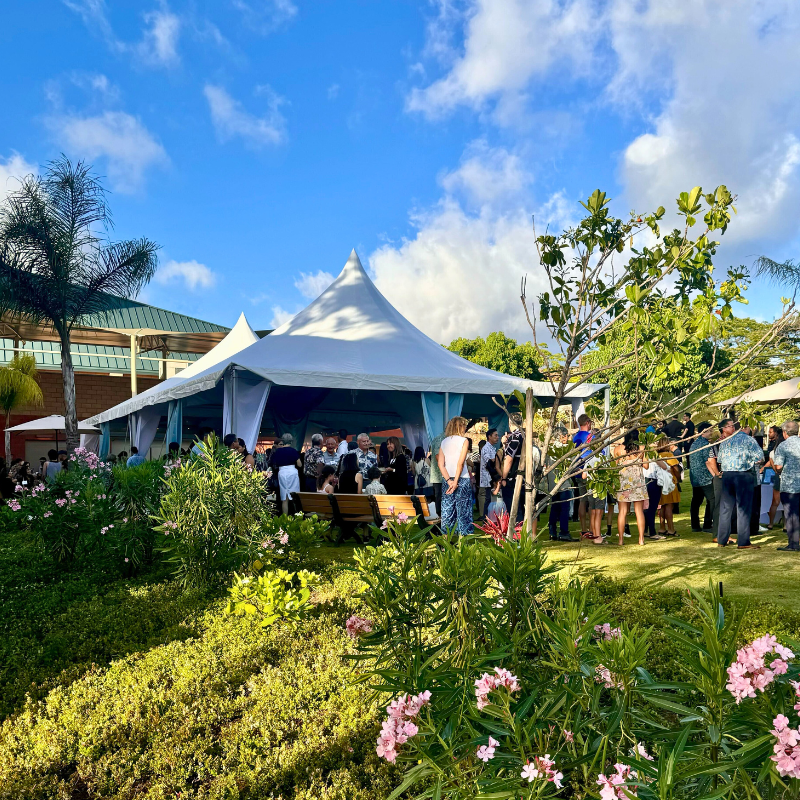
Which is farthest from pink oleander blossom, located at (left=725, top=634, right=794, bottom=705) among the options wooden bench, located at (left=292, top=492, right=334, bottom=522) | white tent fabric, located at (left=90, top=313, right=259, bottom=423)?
white tent fabric, located at (left=90, top=313, right=259, bottom=423)

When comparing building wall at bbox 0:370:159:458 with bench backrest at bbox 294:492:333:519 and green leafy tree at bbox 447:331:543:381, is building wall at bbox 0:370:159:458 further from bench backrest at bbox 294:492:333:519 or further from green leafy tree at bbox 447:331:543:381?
bench backrest at bbox 294:492:333:519

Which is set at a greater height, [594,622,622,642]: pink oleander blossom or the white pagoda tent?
the white pagoda tent

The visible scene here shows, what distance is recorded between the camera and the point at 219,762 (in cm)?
339

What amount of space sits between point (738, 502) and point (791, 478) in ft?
2.12

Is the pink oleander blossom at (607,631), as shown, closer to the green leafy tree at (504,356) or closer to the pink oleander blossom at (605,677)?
the pink oleander blossom at (605,677)

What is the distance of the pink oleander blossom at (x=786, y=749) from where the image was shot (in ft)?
4.70

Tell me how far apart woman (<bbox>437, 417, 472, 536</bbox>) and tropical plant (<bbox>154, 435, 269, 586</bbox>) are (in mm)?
2178

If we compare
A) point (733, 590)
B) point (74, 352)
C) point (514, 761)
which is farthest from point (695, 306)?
point (74, 352)

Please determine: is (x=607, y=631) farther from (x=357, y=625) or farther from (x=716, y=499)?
(x=716, y=499)

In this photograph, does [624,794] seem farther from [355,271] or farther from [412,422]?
[355,271]

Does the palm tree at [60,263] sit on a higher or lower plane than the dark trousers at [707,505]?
higher

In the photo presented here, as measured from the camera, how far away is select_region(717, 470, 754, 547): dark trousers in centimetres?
795

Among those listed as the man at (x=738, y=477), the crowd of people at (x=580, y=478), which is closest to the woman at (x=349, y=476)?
the crowd of people at (x=580, y=478)

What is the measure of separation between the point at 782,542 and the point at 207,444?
7076 millimetres
